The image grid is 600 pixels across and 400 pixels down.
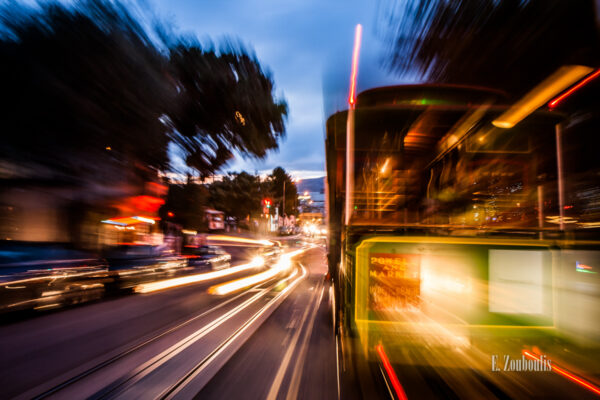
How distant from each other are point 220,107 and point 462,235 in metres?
9.74

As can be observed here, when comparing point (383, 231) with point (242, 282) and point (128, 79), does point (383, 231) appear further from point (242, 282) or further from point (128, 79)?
point (242, 282)

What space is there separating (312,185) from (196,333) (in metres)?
149

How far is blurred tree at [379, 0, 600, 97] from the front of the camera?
4211 millimetres

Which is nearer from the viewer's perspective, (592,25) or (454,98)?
(454,98)

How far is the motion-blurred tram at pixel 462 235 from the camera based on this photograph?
3.14 metres

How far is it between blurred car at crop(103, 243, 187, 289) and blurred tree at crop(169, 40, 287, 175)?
3674 millimetres

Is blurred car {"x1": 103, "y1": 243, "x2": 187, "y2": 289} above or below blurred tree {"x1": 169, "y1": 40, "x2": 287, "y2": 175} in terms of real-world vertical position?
below

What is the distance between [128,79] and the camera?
753 cm

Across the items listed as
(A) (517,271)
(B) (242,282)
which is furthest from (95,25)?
(A) (517,271)

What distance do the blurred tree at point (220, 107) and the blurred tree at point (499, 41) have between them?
256 inches

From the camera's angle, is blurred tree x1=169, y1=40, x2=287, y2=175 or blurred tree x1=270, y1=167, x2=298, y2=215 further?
blurred tree x1=270, y1=167, x2=298, y2=215

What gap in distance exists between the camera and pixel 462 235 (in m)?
3.37

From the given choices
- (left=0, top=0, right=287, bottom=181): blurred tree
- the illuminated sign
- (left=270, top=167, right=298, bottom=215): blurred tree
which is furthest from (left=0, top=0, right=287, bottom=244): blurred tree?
(left=270, top=167, right=298, bottom=215): blurred tree

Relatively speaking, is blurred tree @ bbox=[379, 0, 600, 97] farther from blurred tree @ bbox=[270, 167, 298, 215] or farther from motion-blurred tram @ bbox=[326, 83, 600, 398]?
blurred tree @ bbox=[270, 167, 298, 215]
